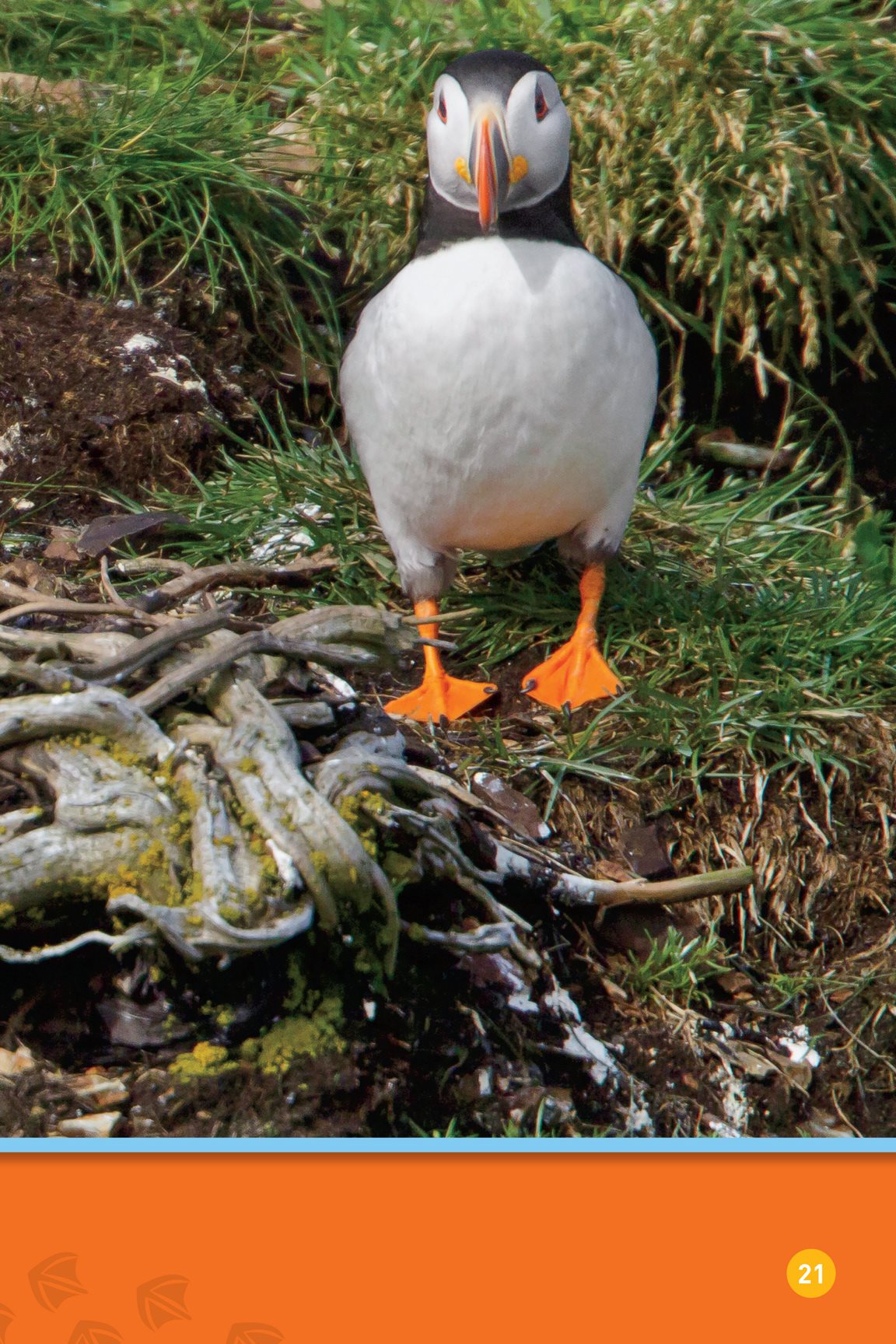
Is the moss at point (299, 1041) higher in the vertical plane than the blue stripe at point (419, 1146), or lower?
lower

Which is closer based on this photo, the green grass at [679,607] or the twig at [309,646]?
the twig at [309,646]

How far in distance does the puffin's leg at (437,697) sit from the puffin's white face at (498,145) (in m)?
0.95

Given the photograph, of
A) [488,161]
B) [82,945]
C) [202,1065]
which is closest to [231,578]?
[488,161]

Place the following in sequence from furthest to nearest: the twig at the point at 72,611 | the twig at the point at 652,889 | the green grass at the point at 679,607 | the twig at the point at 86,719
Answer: the green grass at the point at 679,607
the twig at the point at 652,889
the twig at the point at 72,611
the twig at the point at 86,719

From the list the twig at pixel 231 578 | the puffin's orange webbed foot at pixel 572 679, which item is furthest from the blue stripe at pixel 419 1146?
the puffin's orange webbed foot at pixel 572 679

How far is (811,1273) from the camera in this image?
5.67ft

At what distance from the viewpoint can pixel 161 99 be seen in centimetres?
446

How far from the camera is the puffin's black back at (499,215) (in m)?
3.04

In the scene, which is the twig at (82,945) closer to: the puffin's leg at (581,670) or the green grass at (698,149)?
the puffin's leg at (581,670)

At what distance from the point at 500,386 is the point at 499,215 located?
1.36 ft

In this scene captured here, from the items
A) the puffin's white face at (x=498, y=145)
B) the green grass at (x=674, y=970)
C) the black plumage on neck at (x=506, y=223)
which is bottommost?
the green grass at (x=674, y=970)

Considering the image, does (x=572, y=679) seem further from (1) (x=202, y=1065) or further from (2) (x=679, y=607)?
(1) (x=202, y=1065)

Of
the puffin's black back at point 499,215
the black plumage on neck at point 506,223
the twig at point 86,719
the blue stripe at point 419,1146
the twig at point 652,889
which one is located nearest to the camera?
the blue stripe at point 419,1146

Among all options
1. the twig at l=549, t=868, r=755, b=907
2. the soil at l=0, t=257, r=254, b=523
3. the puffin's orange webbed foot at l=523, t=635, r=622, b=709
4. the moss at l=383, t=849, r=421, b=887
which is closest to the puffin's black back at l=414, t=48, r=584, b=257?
the puffin's orange webbed foot at l=523, t=635, r=622, b=709
